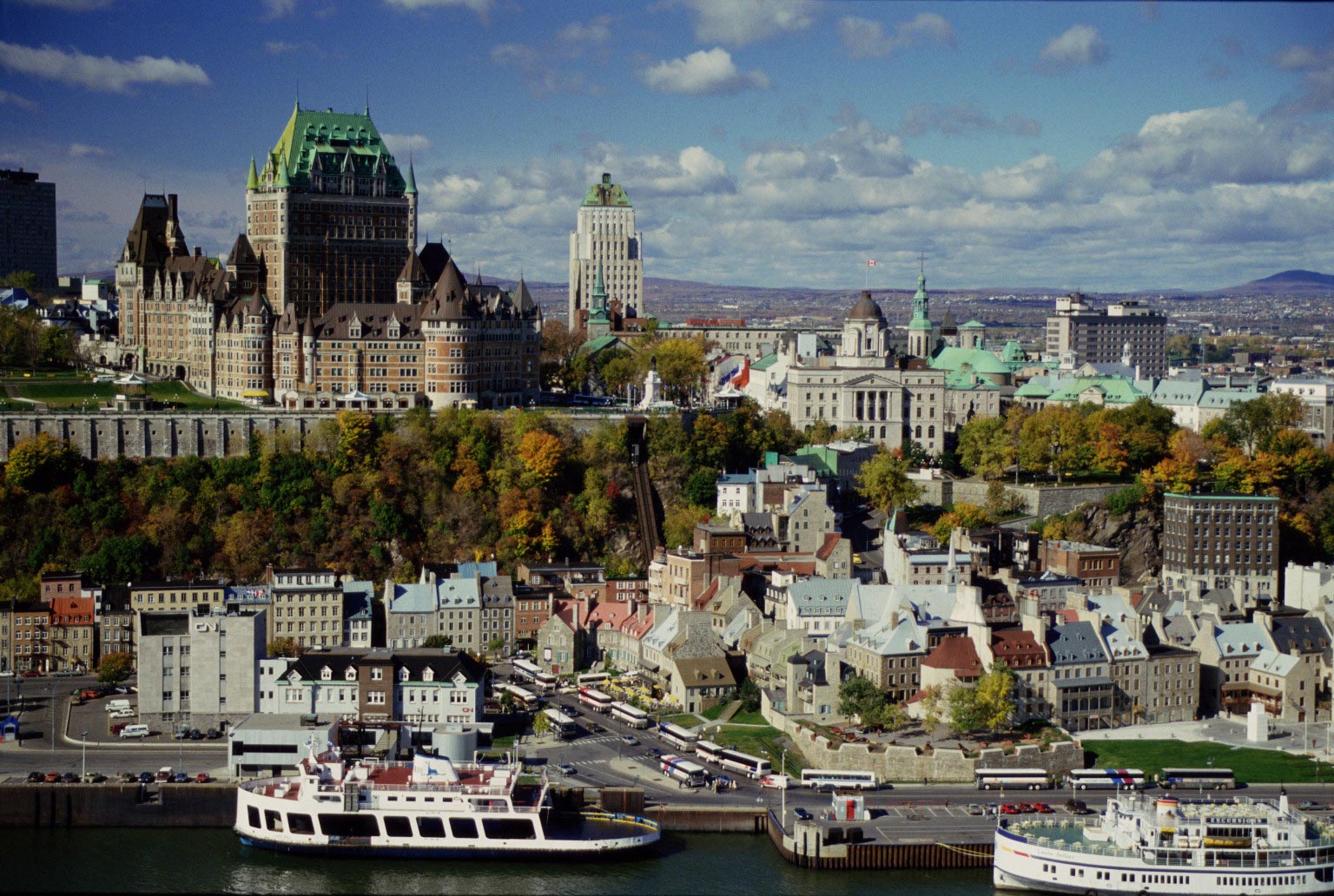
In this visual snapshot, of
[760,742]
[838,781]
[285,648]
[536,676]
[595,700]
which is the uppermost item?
[285,648]

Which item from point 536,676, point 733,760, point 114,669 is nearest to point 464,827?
point 733,760

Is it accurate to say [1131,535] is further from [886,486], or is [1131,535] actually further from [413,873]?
[413,873]

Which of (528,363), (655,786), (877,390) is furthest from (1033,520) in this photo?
(655,786)

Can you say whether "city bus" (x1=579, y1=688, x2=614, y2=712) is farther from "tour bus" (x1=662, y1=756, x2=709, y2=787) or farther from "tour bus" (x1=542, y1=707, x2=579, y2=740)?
"tour bus" (x1=662, y1=756, x2=709, y2=787)

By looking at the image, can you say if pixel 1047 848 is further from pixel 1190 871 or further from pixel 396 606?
pixel 396 606

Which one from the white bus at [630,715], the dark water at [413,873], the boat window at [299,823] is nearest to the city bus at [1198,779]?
the dark water at [413,873]

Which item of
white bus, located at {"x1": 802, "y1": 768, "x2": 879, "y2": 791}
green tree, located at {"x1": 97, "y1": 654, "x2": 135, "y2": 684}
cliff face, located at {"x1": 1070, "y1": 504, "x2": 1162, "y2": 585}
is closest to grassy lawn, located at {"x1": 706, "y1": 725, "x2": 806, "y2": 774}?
white bus, located at {"x1": 802, "y1": 768, "x2": 879, "y2": 791}

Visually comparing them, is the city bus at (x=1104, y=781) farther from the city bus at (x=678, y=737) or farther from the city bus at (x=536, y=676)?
the city bus at (x=536, y=676)
